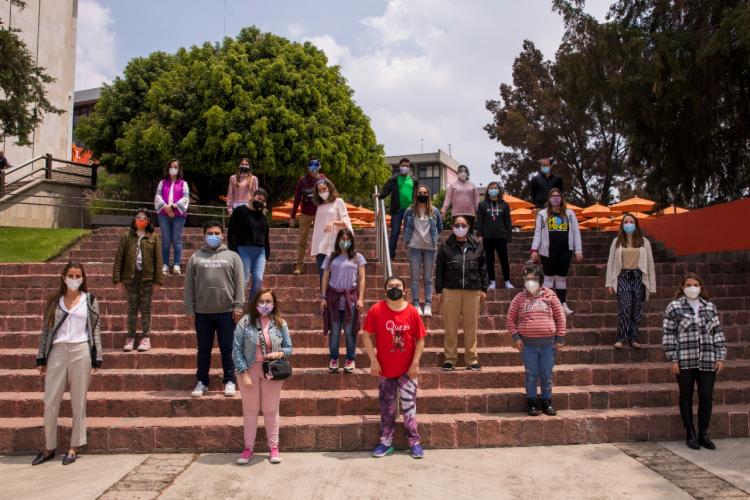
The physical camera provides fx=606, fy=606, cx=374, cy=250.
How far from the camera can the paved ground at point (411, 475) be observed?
4570 millimetres

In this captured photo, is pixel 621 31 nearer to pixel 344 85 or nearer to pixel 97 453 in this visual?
pixel 97 453

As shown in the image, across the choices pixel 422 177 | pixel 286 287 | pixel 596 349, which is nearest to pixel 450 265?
pixel 596 349

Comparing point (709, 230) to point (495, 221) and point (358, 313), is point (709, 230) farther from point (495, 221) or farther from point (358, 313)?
point (358, 313)

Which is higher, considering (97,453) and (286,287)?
(286,287)

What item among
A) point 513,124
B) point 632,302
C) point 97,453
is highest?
point 513,124

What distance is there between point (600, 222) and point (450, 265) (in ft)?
62.9

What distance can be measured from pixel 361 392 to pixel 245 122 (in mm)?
16114

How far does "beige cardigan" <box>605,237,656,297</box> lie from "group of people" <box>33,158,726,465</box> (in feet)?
0.05

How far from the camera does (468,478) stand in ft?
16.1

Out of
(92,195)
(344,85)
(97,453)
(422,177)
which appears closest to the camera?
(97,453)

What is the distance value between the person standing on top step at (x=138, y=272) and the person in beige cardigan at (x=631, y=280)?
5556mm

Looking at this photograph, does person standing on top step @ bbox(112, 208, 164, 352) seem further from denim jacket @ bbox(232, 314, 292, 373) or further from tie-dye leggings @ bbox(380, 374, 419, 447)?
tie-dye leggings @ bbox(380, 374, 419, 447)

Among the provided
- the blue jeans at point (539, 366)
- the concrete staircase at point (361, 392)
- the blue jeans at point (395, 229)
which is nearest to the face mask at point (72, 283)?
the concrete staircase at point (361, 392)

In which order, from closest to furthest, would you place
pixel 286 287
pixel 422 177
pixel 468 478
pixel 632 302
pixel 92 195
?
pixel 468 478 < pixel 632 302 < pixel 286 287 < pixel 92 195 < pixel 422 177
